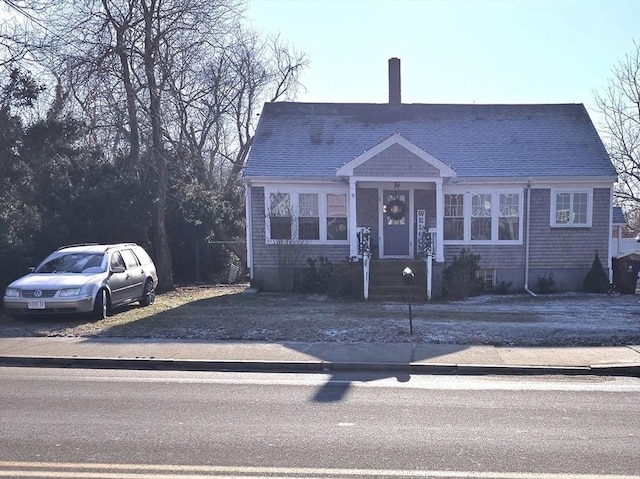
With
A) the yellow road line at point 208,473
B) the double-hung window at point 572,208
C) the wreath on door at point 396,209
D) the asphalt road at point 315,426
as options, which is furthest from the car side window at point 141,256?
the double-hung window at point 572,208

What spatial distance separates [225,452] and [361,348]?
5.18 m

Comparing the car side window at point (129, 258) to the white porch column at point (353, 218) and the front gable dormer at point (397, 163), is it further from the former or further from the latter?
the front gable dormer at point (397, 163)

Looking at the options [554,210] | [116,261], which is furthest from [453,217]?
[116,261]

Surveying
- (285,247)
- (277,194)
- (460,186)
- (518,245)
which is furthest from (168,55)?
(518,245)

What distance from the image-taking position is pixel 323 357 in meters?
9.65

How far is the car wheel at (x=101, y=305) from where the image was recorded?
42.8 ft

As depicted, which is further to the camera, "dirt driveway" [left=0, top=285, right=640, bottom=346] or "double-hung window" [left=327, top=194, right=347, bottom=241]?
"double-hung window" [left=327, top=194, right=347, bottom=241]

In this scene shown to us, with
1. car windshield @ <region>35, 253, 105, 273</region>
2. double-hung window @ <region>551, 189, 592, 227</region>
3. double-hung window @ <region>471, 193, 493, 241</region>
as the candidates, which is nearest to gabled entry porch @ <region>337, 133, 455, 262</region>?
double-hung window @ <region>471, 193, 493, 241</region>

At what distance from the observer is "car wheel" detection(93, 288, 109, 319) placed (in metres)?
13.1

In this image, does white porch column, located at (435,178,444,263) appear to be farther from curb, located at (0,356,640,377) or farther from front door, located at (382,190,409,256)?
curb, located at (0,356,640,377)

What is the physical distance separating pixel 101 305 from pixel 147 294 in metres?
2.77

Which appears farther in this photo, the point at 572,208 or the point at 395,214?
the point at 395,214

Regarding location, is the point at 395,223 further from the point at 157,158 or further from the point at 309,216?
the point at 157,158

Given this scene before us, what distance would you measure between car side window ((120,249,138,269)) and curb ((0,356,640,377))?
555 centimetres
